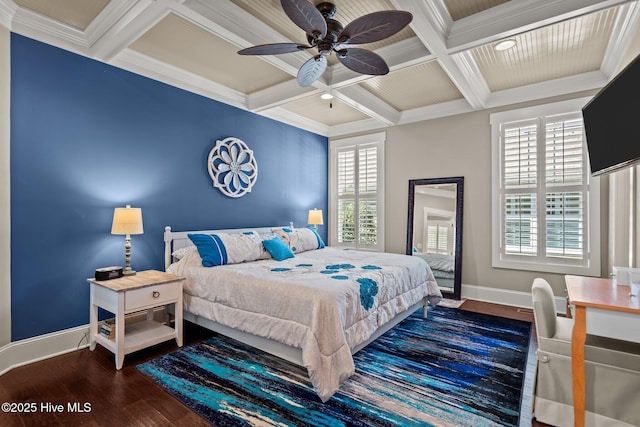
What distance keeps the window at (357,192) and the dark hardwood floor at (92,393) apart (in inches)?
129

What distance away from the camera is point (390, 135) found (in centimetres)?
555

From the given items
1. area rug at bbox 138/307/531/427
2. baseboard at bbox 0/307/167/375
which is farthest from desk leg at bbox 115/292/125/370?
baseboard at bbox 0/307/167/375

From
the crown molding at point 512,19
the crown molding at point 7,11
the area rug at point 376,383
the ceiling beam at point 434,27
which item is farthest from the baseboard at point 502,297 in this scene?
the crown molding at point 7,11

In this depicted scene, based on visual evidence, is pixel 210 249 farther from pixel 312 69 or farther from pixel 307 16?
pixel 307 16

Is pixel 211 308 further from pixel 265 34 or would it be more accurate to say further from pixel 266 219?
pixel 265 34

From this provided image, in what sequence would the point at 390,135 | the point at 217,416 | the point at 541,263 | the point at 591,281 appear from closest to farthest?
the point at 217,416, the point at 591,281, the point at 541,263, the point at 390,135

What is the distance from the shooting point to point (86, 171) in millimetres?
3076

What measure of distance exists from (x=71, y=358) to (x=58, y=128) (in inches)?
80.9

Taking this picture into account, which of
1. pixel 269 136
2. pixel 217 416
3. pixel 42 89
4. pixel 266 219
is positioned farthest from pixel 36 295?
pixel 269 136

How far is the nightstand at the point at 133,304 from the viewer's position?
2.64 m

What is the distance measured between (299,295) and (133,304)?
4.79ft

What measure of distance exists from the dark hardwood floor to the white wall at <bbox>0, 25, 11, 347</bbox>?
446mm

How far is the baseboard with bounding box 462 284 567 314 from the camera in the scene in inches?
163

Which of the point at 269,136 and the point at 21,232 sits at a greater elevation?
the point at 269,136
